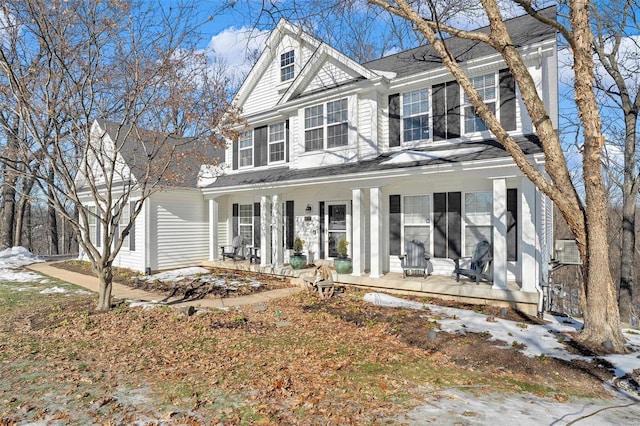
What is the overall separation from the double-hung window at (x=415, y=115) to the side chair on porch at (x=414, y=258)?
2.96 m

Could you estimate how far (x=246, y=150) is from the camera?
45.4ft

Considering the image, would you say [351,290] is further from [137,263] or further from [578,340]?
[137,263]

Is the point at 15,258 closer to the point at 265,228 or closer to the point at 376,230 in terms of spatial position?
the point at 265,228

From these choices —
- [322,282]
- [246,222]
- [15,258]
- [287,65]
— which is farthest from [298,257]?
[15,258]

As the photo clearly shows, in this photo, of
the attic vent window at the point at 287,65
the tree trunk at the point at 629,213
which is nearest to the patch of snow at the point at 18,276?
the attic vent window at the point at 287,65

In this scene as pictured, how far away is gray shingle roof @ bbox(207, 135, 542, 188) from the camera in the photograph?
7.74 meters

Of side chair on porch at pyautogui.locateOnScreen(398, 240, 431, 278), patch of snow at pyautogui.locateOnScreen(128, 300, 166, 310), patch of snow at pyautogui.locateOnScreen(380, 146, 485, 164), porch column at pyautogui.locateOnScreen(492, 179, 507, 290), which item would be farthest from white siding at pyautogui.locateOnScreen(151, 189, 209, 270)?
porch column at pyautogui.locateOnScreen(492, 179, 507, 290)

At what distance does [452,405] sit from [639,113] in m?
14.7

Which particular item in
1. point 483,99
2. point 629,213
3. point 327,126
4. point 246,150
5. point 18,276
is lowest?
point 18,276

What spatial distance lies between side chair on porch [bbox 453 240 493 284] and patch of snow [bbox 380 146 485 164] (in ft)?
7.04

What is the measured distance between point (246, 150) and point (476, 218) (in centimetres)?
873

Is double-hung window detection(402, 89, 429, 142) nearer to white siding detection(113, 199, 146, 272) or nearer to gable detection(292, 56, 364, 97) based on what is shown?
gable detection(292, 56, 364, 97)

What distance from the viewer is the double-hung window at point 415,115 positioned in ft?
32.2

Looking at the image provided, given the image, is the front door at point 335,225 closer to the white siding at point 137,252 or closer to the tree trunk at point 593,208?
the white siding at point 137,252
